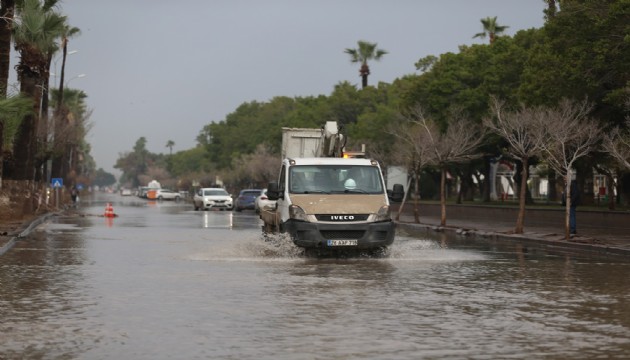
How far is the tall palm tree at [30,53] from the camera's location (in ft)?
121

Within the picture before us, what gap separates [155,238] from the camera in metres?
28.3

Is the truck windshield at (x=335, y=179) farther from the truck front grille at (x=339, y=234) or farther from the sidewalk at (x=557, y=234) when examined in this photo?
the sidewalk at (x=557, y=234)

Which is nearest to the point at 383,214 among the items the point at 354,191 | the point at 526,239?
the point at 354,191

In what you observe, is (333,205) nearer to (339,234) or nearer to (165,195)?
(339,234)

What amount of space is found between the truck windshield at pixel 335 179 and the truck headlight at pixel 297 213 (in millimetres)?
774

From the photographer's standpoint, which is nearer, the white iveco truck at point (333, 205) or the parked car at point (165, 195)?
the white iveco truck at point (333, 205)

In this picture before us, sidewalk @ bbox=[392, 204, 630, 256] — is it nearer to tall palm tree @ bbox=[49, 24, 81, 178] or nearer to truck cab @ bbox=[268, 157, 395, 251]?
truck cab @ bbox=[268, 157, 395, 251]

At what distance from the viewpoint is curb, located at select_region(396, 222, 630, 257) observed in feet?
76.7

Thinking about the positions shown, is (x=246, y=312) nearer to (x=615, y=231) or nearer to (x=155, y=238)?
(x=155, y=238)

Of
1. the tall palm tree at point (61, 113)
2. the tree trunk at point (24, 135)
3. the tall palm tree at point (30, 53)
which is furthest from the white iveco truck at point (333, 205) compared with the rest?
the tall palm tree at point (61, 113)

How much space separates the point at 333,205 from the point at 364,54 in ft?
254

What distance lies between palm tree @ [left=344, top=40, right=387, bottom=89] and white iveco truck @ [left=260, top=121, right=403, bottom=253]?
74.2 m

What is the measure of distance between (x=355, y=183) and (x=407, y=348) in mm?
12158

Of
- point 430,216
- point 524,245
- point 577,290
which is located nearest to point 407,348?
point 577,290
